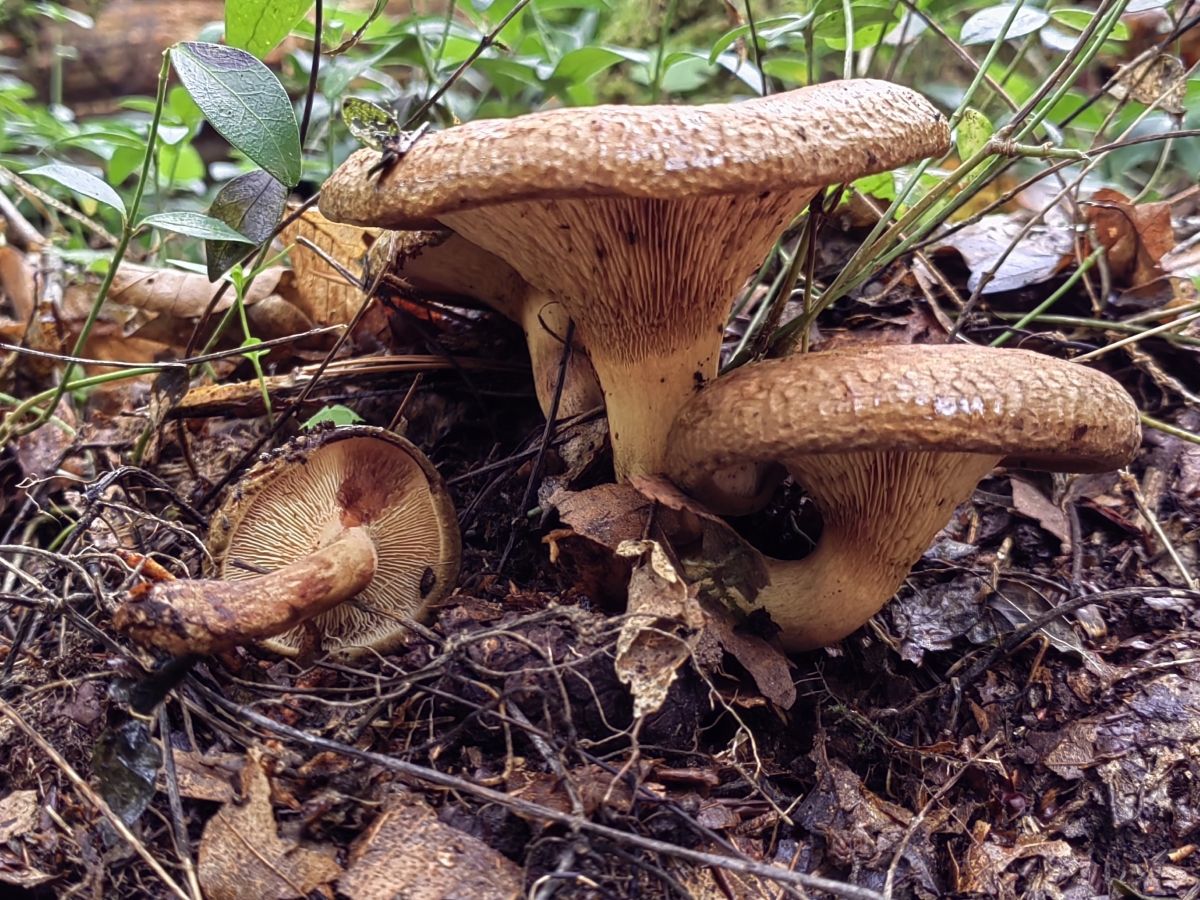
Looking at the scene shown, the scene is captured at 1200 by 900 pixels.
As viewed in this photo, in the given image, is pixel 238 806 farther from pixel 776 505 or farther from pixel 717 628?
pixel 776 505

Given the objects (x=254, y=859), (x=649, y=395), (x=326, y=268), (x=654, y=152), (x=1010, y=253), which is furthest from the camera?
(x=326, y=268)

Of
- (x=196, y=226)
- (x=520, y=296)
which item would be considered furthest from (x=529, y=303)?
(x=196, y=226)

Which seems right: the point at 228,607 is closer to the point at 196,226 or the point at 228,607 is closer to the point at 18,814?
the point at 18,814

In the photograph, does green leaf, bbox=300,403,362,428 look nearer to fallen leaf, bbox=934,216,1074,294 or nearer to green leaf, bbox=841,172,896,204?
green leaf, bbox=841,172,896,204

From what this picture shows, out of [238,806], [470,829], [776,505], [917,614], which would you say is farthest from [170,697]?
[917,614]

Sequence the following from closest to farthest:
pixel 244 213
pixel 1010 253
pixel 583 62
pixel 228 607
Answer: pixel 228 607 → pixel 244 213 → pixel 1010 253 → pixel 583 62

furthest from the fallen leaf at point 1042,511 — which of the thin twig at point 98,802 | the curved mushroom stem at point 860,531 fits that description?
the thin twig at point 98,802
